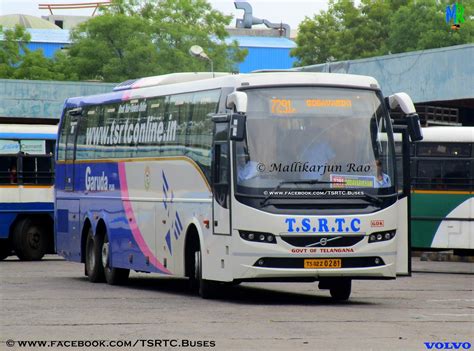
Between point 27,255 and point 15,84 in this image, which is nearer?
point 27,255

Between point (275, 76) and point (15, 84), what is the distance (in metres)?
37.7

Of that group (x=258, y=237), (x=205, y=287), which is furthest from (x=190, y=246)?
(x=258, y=237)

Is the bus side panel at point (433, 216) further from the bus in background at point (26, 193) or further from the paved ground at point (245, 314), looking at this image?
the bus in background at point (26, 193)

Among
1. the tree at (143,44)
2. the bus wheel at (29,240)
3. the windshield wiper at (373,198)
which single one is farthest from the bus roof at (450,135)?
the tree at (143,44)

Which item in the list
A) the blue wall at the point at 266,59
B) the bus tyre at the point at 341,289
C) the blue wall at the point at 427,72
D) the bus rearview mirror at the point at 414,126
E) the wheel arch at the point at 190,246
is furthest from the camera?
the blue wall at the point at 266,59

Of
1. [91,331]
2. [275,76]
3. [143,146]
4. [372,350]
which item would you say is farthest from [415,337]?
[143,146]

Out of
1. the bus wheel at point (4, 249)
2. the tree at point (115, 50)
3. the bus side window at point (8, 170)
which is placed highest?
the tree at point (115, 50)

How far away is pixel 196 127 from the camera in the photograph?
67.4 feet

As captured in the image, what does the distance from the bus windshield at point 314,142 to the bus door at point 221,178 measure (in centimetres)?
25

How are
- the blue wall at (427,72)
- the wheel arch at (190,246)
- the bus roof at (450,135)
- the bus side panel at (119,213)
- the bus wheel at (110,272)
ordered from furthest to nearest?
the blue wall at (427,72) → the bus roof at (450,135) → the bus wheel at (110,272) → the bus side panel at (119,213) → the wheel arch at (190,246)

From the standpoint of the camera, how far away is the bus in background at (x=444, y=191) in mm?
Result: 30922

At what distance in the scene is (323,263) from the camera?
18.8m

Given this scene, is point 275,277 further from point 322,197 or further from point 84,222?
point 84,222

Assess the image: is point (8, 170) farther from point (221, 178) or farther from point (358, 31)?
point (358, 31)
